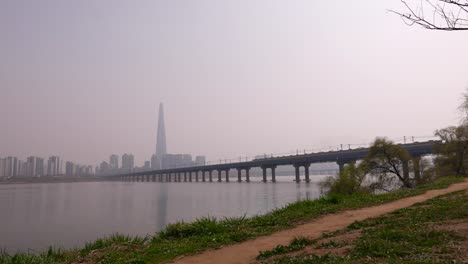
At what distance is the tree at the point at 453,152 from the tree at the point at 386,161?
4031 mm

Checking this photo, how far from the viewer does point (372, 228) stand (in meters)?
11.5

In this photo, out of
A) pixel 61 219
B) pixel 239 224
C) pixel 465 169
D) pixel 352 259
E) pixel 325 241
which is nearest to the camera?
pixel 352 259

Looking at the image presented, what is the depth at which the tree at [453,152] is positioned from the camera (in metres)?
41.5

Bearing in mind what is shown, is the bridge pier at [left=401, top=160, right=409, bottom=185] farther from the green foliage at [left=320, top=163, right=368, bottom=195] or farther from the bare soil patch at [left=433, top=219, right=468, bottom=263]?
the bare soil patch at [left=433, top=219, right=468, bottom=263]

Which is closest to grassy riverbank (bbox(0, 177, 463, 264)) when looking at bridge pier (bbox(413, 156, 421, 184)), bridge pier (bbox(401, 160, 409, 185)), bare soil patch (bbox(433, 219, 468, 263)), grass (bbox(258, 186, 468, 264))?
grass (bbox(258, 186, 468, 264))

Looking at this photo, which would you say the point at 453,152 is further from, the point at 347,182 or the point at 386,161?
the point at 347,182

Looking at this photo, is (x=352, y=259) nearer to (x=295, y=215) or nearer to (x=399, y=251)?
(x=399, y=251)

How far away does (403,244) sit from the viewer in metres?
8.72

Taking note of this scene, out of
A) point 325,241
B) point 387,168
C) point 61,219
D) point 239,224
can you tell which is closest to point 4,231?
point 61,219

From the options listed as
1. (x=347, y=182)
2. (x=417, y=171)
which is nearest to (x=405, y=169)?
(x=417, y=171)

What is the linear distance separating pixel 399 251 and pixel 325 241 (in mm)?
2484

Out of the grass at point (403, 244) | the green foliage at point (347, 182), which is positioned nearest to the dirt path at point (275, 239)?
the grass at point (403, 244)

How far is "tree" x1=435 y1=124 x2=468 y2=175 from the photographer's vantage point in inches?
1635

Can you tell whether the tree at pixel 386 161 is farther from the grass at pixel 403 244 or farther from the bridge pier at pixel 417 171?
the grass at pixel 403 244
